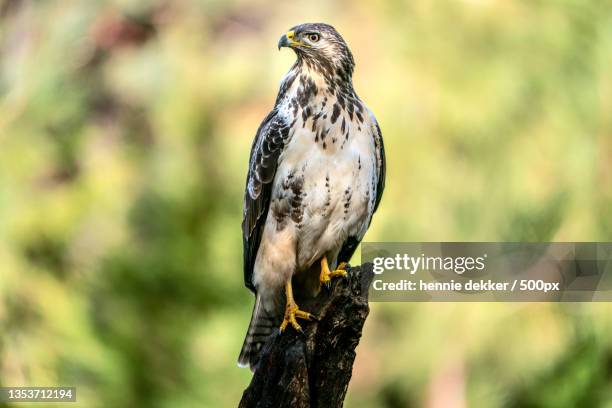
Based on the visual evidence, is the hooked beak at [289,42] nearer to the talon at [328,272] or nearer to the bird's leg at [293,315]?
the talon at [328,272]

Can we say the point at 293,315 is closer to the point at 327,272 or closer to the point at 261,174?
the point at 327,272

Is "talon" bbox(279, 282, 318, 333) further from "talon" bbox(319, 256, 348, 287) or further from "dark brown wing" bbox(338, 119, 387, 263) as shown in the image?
"dark brown wing" bbox(338, 119, 387, 263)

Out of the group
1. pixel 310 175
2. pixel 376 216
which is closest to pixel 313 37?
pixel 310 175

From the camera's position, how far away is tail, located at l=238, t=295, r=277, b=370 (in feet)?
9.62

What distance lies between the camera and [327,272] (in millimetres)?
2803

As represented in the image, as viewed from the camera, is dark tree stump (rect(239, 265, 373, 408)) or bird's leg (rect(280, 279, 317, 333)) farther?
bird's leg (rect(280, 279, 317, 333))

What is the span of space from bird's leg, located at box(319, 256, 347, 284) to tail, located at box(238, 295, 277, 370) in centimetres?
27

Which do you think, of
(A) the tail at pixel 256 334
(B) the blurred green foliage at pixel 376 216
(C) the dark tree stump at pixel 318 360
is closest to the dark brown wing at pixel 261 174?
(A) the tail at pixel 256 334

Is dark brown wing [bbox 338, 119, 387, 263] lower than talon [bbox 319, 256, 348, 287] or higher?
higher

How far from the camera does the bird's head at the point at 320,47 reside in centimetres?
277

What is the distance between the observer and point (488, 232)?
131 inches

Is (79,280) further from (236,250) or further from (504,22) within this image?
(504,22)

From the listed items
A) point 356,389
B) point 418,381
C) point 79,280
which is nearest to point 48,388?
point 79,280

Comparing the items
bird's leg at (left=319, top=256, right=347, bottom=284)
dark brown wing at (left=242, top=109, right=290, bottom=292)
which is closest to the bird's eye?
dark brown wing at (left=242, top=109, right=290, bottom=292)
